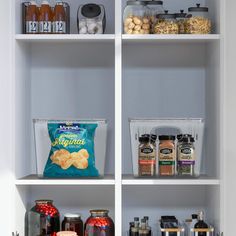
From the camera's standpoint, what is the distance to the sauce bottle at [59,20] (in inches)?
108

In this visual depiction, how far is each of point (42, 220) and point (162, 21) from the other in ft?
3.28

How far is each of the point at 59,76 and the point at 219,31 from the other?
81 cm

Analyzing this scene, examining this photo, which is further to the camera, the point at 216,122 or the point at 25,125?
the point at 25,125

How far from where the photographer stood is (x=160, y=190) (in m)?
3.01

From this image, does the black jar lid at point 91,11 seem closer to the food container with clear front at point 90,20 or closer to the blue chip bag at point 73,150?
the food container with clear front at point 90,20

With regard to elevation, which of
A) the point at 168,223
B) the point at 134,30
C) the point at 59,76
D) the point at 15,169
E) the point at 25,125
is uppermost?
the point at 134,30

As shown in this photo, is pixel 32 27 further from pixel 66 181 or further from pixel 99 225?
pixel 99 225

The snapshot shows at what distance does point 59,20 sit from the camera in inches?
108

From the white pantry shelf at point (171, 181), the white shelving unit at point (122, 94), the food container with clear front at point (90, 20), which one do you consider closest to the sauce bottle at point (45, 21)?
the food container with clear front at point (90, 20)

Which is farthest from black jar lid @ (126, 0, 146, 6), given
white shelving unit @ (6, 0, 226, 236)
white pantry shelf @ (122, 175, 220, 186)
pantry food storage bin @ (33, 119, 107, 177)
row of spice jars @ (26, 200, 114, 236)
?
row of spice jars @ (26, 200, 114, 236)

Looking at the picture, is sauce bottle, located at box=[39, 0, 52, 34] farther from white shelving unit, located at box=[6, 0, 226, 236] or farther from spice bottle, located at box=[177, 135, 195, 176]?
spice bottle, located at box=[177, 135, 195, 176]
